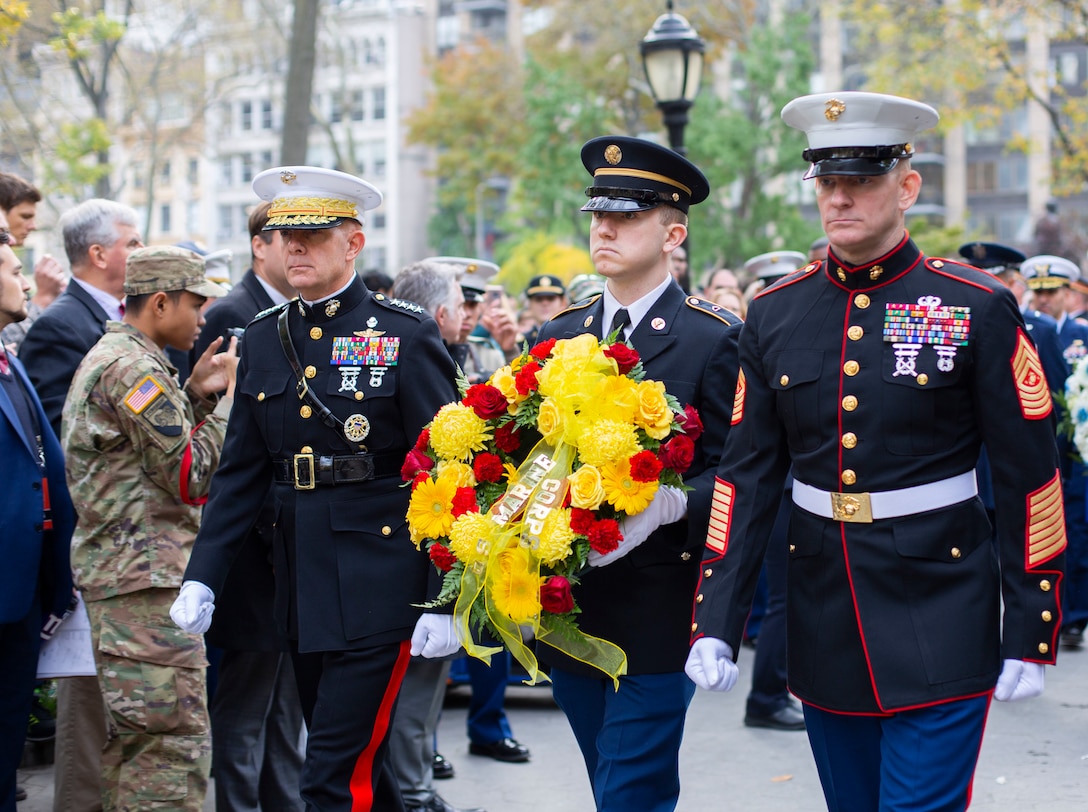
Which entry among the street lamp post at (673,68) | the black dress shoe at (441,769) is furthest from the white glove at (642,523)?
the street lamp post at (673,68)

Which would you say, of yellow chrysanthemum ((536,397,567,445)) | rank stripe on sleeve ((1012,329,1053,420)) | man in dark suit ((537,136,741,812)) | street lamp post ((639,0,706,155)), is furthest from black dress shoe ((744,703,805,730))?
street lamp post ((639,0,706,155))

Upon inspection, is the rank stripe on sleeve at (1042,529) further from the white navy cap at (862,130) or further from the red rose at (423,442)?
the red rose at (423,442)

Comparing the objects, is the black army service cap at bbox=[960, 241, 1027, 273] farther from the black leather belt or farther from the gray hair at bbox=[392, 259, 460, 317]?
the black leather belt

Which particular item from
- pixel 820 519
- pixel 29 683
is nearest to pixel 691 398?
pixel 820 519

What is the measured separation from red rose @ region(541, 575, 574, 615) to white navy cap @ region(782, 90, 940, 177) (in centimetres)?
129

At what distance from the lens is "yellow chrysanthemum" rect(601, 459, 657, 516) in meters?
3.59

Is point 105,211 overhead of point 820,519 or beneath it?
overhead

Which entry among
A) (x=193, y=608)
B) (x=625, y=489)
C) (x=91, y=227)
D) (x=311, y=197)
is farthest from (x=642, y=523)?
(x=91, y=227)

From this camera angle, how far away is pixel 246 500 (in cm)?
457

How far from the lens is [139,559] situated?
4785mm

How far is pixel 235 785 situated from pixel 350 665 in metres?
1.38

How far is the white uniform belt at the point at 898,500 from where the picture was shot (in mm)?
3443

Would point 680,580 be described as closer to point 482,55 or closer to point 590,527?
point 590,527

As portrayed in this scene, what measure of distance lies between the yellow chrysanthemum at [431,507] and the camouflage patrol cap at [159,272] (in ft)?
5.81
